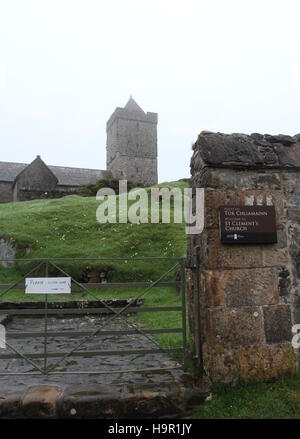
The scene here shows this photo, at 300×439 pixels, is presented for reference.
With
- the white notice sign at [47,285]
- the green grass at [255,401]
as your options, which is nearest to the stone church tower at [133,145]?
the white notice sign at [47,285]

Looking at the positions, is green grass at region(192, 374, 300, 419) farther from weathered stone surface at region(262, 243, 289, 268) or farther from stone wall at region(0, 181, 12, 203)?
stone wall at region(0, 181, 12, 203)

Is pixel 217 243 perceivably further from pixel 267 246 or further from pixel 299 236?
pixel 299 236

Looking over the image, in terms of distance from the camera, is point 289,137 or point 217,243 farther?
point 289,137

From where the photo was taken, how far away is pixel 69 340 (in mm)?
7855

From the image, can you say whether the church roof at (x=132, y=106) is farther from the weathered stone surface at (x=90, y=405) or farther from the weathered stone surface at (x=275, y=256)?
the weathered stone surface at (x=90, y=405)

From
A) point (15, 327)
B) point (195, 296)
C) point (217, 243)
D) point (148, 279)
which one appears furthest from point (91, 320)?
point (217, 243)

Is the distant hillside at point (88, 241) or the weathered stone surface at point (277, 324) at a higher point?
the distant hillside at point (88, 241)

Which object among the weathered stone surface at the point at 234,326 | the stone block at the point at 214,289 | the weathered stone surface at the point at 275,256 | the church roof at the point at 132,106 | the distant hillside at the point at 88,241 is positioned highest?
the church roof at the point at 132,106

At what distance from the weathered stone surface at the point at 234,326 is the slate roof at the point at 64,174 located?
46644 mm

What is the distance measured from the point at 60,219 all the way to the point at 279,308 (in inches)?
698

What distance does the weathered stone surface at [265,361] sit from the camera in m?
4.66

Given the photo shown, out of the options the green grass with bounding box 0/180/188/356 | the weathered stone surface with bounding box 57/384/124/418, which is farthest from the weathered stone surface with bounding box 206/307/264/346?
the green grass with bounding box 0/180/188/356

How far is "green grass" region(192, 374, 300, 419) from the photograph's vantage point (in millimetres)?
4082

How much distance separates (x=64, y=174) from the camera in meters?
52.7
